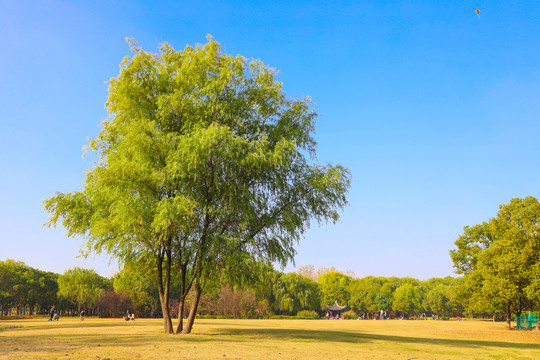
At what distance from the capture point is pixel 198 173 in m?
23.2

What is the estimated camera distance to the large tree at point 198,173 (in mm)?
22234

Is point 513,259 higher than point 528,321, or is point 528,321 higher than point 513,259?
point 513,259

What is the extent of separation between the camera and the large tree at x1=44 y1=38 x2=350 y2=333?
22.2 m

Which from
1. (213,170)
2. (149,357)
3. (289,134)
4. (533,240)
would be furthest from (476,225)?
(149,357)

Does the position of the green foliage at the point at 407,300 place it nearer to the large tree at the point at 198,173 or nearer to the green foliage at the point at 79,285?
the green foliage at the point at 79,285

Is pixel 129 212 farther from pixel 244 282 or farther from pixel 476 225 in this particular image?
pixel 476 225

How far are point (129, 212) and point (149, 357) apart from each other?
10895 mm

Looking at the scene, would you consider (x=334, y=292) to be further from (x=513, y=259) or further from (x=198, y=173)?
(x=198, y=173)

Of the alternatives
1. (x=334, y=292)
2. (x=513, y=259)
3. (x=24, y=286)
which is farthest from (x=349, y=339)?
(x=334, y=292)

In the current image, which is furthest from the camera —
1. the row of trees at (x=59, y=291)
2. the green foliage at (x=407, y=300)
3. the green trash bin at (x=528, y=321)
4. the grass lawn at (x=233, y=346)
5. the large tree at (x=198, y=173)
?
the green foliage at (x=407, y=300)

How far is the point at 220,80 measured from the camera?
958 inches

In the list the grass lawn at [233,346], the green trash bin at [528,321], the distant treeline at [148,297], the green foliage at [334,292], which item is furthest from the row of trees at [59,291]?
the green trash bin at [528,321]

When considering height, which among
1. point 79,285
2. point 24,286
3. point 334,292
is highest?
point 79,285

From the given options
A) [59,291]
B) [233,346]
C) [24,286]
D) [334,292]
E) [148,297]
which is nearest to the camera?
[233,346]
